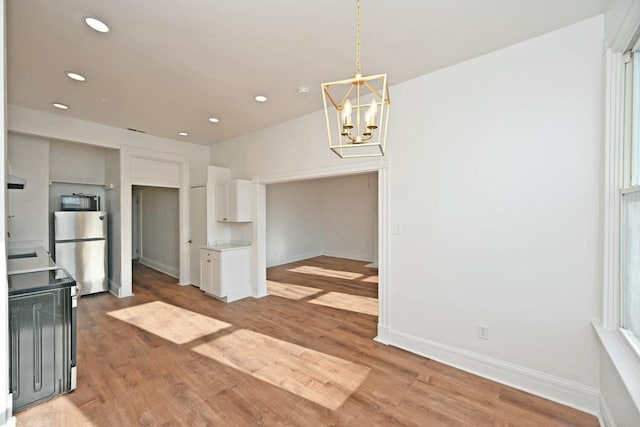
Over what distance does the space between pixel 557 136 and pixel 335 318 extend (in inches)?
123

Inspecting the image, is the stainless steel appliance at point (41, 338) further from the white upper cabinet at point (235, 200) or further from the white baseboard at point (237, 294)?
the white upper cabinet at point (235, 200)

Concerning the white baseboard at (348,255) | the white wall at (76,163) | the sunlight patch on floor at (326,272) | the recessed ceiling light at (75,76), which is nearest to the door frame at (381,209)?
the recessed ceiling light at (75,76)

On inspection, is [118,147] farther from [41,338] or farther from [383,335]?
[383,335]

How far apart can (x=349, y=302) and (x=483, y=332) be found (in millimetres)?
2247

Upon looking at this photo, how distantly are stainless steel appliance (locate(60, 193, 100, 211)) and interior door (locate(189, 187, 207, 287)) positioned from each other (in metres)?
1.70

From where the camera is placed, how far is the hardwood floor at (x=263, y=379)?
1969 millimetres

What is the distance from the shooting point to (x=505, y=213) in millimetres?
2373

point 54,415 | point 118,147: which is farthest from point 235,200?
point 54,415

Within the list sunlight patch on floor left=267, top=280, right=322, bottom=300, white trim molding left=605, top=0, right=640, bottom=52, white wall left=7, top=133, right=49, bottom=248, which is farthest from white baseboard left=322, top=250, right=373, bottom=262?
white trim molding left=605, top=0, right=640, bottom=52

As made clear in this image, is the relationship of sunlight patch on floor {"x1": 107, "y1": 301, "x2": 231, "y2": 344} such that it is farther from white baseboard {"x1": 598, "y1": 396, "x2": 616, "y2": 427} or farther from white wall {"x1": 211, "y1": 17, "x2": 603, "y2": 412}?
white baseboard {"x1": 598, "y1": 396, "x2": 616, "y2": 427}

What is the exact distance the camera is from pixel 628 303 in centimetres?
173

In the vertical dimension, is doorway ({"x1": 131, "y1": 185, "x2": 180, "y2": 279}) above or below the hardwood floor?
above

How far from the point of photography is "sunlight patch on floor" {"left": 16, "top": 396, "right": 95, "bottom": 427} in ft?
6.24

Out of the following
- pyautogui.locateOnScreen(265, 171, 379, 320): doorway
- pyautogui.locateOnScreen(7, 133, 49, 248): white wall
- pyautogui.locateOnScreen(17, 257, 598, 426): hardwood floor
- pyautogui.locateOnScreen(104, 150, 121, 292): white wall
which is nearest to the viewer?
pyautogui.locateOnScreen(17, 257, 598, 426): hardwood floor
